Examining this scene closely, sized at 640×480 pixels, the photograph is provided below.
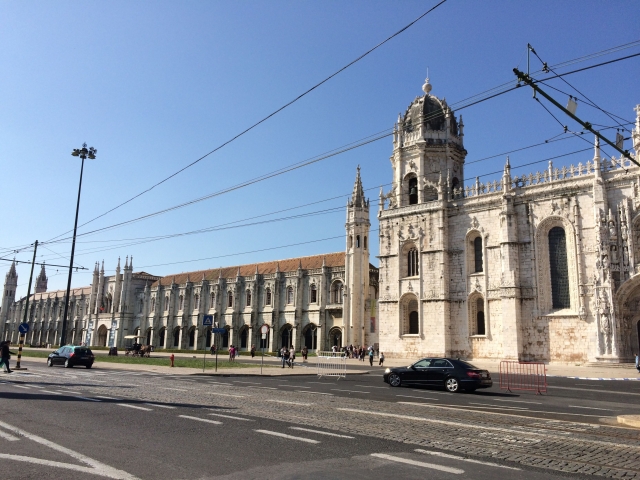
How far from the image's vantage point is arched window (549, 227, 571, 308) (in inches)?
1406

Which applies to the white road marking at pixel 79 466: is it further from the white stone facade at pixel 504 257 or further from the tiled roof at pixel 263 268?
the tiled roof at pixel 263 268

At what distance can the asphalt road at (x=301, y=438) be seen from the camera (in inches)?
250

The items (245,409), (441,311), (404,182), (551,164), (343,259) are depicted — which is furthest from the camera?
(343,259)

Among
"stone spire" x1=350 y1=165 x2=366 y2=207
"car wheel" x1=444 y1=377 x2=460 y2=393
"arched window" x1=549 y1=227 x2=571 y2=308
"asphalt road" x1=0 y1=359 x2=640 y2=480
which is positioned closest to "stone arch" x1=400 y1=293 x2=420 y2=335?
"arched window" x1=549 y1=227 x2=571 y2=308

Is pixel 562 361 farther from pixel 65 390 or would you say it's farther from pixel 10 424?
pixel 10 424

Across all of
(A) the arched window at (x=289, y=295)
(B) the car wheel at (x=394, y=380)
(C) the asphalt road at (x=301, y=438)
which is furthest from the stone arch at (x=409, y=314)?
(C) the asphalt road at (x=301, y=438)

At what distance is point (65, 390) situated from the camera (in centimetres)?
1568

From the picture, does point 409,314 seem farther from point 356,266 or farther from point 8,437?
point 8,437

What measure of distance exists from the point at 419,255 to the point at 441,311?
196 inches

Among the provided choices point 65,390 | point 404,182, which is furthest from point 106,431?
point 404,182

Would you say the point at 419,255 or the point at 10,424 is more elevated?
the point at 419,255

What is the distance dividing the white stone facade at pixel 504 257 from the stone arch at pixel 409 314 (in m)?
0.09

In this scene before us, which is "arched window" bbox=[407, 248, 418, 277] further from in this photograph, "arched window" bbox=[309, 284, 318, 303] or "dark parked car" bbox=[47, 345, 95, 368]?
"dark parked car" bbox=[47, 345, 95, 368]

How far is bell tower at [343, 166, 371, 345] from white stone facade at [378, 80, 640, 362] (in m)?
9.38
